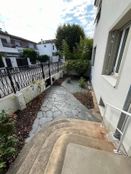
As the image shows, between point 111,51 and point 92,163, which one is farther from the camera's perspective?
point 111,51

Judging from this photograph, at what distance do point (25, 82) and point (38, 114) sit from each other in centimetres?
173

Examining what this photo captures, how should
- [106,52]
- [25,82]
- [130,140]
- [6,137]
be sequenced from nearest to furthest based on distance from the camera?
1. [130,140]
2. [6,137]
3. [106,52]
4. [25,82]

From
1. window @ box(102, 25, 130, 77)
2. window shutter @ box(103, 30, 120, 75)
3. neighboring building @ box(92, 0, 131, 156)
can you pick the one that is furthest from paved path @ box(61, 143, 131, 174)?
window shutter @ box(103, 30, 120, 75)

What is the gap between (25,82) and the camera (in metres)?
4.40

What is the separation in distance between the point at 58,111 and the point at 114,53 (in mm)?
2817

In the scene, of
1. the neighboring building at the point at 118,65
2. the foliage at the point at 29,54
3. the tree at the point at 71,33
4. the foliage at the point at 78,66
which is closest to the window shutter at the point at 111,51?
the neighboring building at the point at 118,65

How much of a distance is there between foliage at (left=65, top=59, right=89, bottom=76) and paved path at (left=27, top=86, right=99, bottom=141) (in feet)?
13.5

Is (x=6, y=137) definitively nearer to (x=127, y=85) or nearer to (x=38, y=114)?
(x=38, y=114)

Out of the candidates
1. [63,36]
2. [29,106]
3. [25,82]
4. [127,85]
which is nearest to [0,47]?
[63,36]

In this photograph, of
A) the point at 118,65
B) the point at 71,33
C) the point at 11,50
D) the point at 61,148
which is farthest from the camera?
the point at 11,50

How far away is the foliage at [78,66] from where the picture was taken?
26.7 feet

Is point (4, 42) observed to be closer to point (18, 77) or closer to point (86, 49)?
point (86, 49)

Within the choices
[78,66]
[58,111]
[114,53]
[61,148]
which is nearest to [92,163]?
[61,148]

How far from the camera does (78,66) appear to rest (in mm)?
8188
